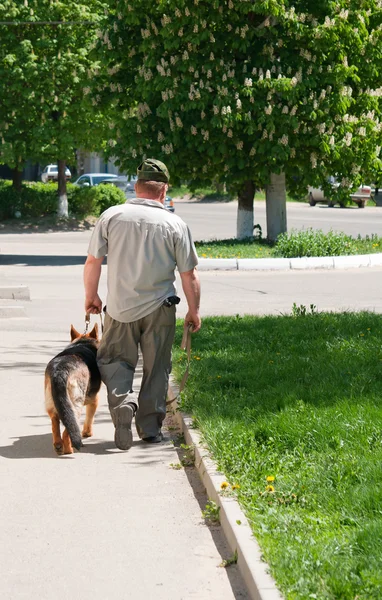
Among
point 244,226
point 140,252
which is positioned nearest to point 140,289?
point 140,252

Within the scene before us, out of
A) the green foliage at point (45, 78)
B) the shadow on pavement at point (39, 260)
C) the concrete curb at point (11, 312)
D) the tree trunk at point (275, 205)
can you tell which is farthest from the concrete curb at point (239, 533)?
the green foliage at point (45, 78)

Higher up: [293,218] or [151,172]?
[151,172]

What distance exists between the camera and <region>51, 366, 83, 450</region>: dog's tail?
22.2 feet

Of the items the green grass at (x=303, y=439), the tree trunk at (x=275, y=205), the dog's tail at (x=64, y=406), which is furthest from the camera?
the tree trunk at (x=275, y=205)

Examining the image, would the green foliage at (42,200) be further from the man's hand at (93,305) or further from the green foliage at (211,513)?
the green foliage at (211,513)

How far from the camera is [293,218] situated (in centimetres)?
4350

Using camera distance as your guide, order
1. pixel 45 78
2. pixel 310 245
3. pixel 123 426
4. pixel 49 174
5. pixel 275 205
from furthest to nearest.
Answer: pixel 49 174, pixel 45 78, pixel 275 205, pixel 310 245, pixel 123 426

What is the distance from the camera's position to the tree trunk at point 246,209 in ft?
80.6

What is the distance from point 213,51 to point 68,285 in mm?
6606

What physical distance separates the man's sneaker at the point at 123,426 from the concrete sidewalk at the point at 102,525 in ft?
0.27

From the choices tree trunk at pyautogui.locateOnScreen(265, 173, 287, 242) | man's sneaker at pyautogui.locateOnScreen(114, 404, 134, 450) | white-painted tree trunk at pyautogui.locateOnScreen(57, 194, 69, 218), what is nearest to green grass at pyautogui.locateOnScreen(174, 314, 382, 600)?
man's sneaker at pyautogui.locateOnScreen(114, 404, 134, 450)

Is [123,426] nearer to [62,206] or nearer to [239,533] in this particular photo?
[239,533]

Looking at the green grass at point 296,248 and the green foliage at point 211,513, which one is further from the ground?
the green foliage at point 211,513

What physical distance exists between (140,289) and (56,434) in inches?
44.2
